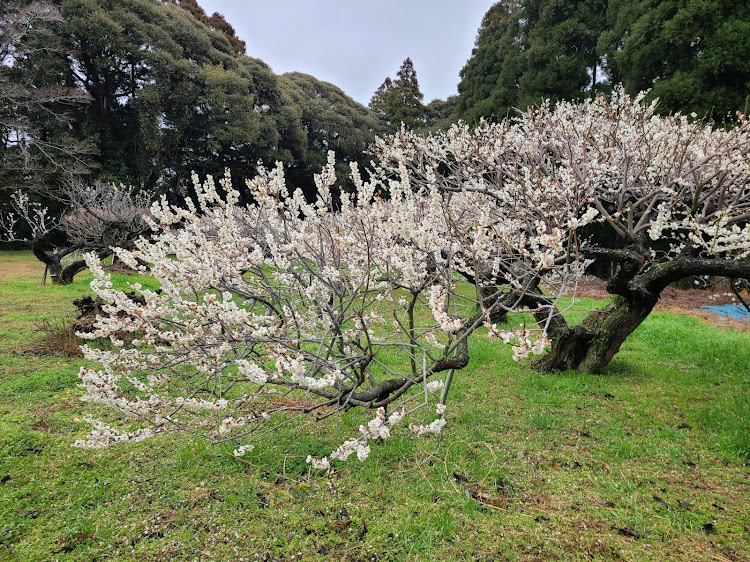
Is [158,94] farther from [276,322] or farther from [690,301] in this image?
[690,301]

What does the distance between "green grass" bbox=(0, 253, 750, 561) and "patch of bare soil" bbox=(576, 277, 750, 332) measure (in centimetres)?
685

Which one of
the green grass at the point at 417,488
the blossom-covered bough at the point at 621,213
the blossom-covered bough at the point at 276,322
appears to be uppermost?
the blossom-covered bough at the point at 621,213

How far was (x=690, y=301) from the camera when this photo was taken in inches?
478

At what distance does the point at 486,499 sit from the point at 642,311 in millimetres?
3550

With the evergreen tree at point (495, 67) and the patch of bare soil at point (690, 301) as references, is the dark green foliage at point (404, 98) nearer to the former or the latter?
the evergreen tree at point (495, 67)

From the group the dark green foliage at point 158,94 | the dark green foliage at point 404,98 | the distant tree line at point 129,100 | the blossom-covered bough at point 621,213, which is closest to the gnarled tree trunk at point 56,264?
the distant tree line at point 129,100

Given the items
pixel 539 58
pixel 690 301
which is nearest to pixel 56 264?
pixel 539 58

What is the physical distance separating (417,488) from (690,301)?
44.4 feet

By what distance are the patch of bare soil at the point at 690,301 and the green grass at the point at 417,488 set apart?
6852 millimetres

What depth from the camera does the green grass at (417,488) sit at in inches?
90.1

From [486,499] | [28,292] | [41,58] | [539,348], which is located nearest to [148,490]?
[486,499]

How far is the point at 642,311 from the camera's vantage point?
15.8 ft

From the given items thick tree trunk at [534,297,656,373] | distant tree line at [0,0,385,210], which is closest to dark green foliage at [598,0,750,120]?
thick tree trunk at [534,297,656,373]

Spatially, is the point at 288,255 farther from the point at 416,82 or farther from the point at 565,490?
the point at 416,82
